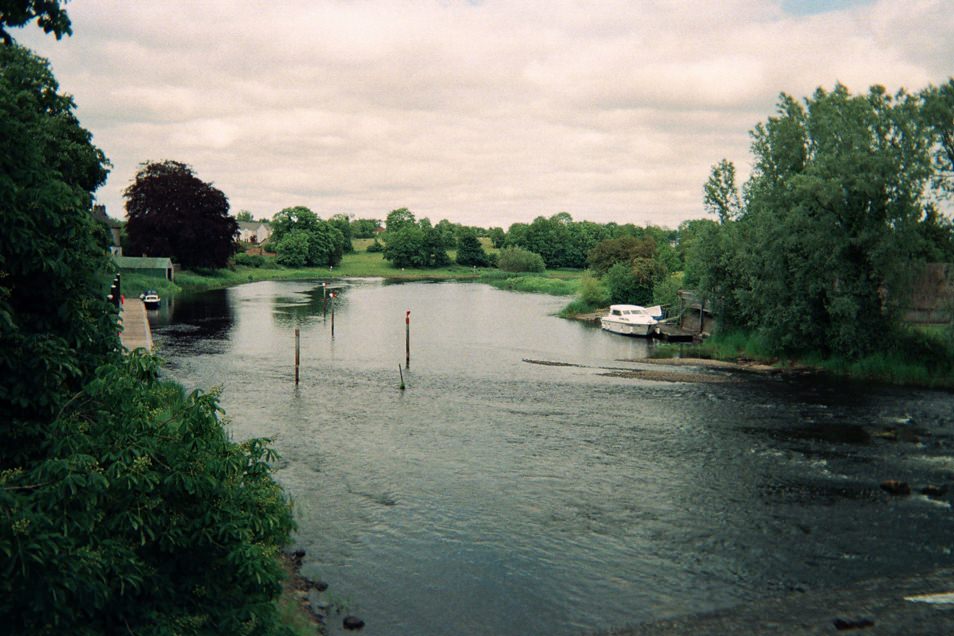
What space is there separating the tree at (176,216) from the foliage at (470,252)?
78124mm

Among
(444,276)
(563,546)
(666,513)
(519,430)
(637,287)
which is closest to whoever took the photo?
(563,546)

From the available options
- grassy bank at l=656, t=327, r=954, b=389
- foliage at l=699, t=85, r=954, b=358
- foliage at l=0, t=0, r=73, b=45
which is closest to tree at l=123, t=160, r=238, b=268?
foliage at l=699, t=85, r=954, b=358

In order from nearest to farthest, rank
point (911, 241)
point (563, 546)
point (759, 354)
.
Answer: point (563, 546)
point (911, 241)
point (759, 354)

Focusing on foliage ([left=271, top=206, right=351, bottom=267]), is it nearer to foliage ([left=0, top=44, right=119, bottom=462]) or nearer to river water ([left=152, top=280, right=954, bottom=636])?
river water ([left=152, top=280, right=954, bottom=636])

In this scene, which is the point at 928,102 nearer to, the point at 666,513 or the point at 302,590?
the point at 666,513

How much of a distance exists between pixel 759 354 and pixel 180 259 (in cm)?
8927

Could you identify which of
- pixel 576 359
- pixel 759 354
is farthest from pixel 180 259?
pixel 759 354

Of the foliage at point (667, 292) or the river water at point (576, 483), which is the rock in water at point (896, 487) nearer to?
the river water at point (576, 483)

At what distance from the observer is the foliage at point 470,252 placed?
185625 mm

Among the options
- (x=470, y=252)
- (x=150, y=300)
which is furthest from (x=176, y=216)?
(x=470, y=252)

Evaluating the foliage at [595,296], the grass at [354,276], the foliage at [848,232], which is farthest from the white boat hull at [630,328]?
the grass at [354,276]

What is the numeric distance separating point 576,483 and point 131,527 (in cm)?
1804

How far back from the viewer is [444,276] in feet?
556

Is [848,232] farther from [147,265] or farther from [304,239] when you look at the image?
[304,239]
